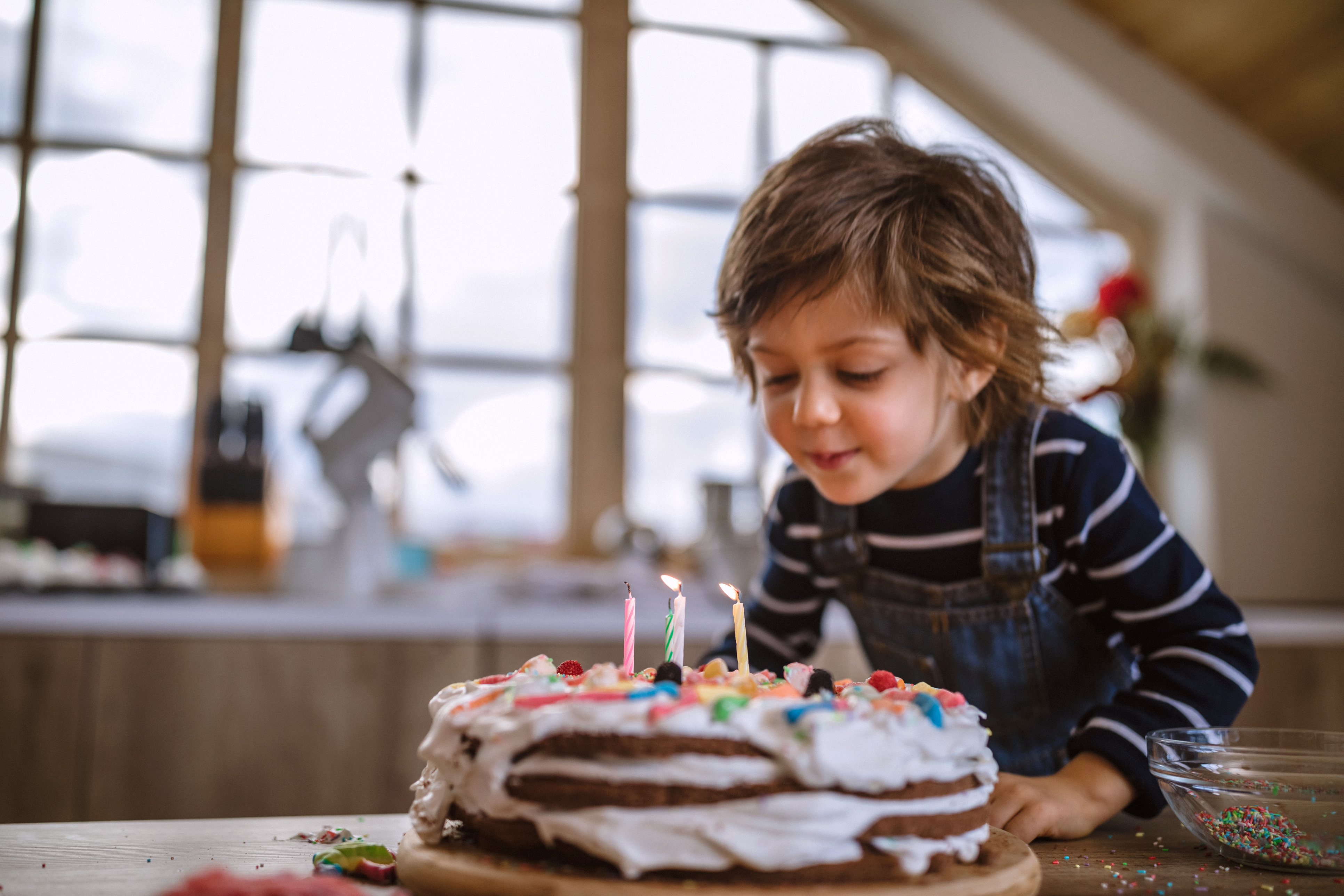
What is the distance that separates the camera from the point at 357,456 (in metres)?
2.17

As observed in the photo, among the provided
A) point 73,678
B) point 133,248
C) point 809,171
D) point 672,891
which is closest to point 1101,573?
point 809,171

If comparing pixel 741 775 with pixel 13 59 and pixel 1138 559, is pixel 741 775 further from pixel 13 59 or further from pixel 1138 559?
pixel 13 59

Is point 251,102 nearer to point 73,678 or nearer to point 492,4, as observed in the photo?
point 492,4

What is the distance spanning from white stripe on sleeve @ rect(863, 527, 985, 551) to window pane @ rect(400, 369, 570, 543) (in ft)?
5.15

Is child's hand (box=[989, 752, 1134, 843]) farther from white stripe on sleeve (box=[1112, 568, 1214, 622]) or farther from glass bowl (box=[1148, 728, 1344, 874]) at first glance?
white stripe on sleeve (box=[1112, 568, 1214, 622])

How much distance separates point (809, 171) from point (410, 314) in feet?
5.88

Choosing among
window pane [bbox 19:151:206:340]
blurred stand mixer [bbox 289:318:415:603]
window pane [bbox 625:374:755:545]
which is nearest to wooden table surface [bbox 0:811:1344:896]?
blurred stand mixer [bbox 289:318:415:603]

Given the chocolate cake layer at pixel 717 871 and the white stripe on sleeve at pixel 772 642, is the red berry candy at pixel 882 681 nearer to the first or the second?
the chocolate cake layer at pixel 717 871

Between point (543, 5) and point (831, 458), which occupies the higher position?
point (543, 5)

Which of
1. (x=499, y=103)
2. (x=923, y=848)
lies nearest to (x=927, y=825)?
(x=923, y=848)

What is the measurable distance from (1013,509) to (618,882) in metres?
0.67

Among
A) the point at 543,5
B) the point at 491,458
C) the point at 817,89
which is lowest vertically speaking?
the point at 491,458

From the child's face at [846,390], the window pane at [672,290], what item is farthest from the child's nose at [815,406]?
the window pane at [672,290]

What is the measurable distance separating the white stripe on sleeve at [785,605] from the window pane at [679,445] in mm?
1398
